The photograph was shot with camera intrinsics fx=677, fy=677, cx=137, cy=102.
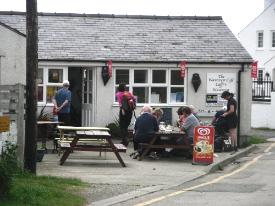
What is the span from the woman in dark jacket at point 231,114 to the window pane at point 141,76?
12.7 feet

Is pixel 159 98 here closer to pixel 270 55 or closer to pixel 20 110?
pixel 20 110

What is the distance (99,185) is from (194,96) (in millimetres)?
10829

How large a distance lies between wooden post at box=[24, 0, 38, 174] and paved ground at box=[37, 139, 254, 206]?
2.37 ft

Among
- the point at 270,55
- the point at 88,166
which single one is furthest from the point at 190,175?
the point at 270,55

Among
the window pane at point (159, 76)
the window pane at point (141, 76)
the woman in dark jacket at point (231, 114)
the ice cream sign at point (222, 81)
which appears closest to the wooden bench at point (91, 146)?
the woman in dark jacket at point (231, 114)

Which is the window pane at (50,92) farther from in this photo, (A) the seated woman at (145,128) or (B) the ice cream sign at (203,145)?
(B) the ice cream sign at (203,145)

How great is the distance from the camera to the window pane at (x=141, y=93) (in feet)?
75.3

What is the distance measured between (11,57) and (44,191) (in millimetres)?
3839

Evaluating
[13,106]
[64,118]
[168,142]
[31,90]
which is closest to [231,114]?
[168,142]

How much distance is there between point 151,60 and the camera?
22312mm

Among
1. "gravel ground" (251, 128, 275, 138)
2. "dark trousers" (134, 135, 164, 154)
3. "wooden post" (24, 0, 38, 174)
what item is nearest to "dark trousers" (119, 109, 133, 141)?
"dark trousers" (134, 135, 164, 154)

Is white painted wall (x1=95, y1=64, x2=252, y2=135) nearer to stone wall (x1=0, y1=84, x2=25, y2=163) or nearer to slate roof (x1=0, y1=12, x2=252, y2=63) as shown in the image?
slate roof (x1=0, y1=12, x2=252, y2=63)

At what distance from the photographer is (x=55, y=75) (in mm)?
22531

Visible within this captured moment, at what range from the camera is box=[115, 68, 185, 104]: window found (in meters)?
22.7
